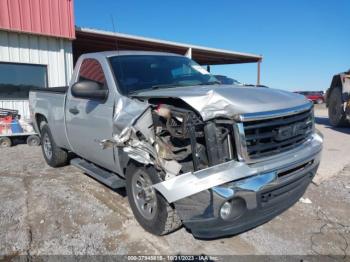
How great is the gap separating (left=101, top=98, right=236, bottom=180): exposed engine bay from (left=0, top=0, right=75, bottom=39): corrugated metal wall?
25.1 feet

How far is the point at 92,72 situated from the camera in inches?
167

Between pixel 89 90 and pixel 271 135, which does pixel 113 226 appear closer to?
pixel 89 90

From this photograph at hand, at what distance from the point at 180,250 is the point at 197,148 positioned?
1116 mm

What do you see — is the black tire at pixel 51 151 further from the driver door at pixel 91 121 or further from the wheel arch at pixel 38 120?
the driver door at pixel 91 121

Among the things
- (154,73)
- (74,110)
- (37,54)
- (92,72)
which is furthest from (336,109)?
(37,54)

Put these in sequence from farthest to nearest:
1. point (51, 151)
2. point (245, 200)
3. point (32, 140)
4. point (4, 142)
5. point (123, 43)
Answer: point (123, 43) → point (32, 140) → point (4, 142) → point (51, 151) → point (245, 200)

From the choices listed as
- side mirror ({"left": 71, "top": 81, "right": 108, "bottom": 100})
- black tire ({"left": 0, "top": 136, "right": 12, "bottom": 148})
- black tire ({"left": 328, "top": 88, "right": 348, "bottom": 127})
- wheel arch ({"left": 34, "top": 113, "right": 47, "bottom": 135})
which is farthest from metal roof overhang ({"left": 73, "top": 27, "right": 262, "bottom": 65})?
side mirror ({"left": 71, "top": 81, "right": 108, "bottom": 100})

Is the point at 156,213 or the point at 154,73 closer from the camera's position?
the point at 156,213

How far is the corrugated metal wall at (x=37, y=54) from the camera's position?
898 centimetres

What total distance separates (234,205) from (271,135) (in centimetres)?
71

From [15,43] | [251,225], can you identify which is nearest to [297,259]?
[251,225]

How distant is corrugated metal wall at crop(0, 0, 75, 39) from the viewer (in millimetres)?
8656

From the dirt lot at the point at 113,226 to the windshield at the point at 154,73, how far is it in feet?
5.32

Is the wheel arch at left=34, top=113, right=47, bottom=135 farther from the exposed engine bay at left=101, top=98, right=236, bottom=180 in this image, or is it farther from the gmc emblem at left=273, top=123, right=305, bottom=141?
the gmc emblem at left=273, top=123, right=305, bottom=141
